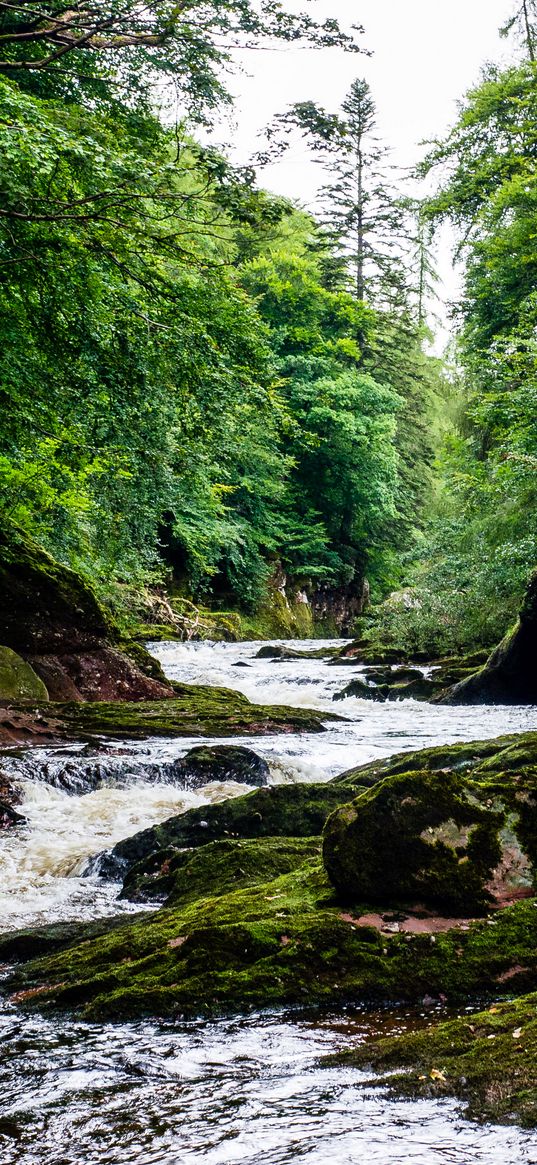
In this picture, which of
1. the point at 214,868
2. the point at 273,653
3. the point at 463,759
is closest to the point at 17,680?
the point at 463,759

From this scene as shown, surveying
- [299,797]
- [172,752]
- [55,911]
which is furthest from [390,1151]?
[172,752]

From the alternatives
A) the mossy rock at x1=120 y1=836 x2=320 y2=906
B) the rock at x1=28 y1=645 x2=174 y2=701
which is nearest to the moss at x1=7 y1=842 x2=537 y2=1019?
the mossy rock at x1=120 y1=836 x2=320 y2=906

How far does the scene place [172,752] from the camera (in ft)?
33.3

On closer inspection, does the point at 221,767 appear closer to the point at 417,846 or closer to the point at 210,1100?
the point at 417,846

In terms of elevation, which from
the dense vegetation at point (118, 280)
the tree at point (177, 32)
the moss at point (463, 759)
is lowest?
the moss at point (463, 759)

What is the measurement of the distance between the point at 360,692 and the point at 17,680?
295 inches

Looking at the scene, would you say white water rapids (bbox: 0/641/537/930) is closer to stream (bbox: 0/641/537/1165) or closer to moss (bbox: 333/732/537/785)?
stream (bbox: 0/641/537/1165)

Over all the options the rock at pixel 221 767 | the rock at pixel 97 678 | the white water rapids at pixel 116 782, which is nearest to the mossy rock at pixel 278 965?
the white water rapids at pixel 116 782

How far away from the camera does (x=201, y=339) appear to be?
975 cm

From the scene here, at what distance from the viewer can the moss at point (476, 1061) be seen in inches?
79.0

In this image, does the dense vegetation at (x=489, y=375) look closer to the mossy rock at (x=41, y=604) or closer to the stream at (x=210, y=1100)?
the mossy rock at (x=41, y=604)

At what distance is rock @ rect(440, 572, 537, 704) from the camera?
14.8m

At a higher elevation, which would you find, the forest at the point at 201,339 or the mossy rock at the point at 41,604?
the forest at the point at 201,339

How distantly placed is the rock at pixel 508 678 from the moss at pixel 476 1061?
40.4 feet
